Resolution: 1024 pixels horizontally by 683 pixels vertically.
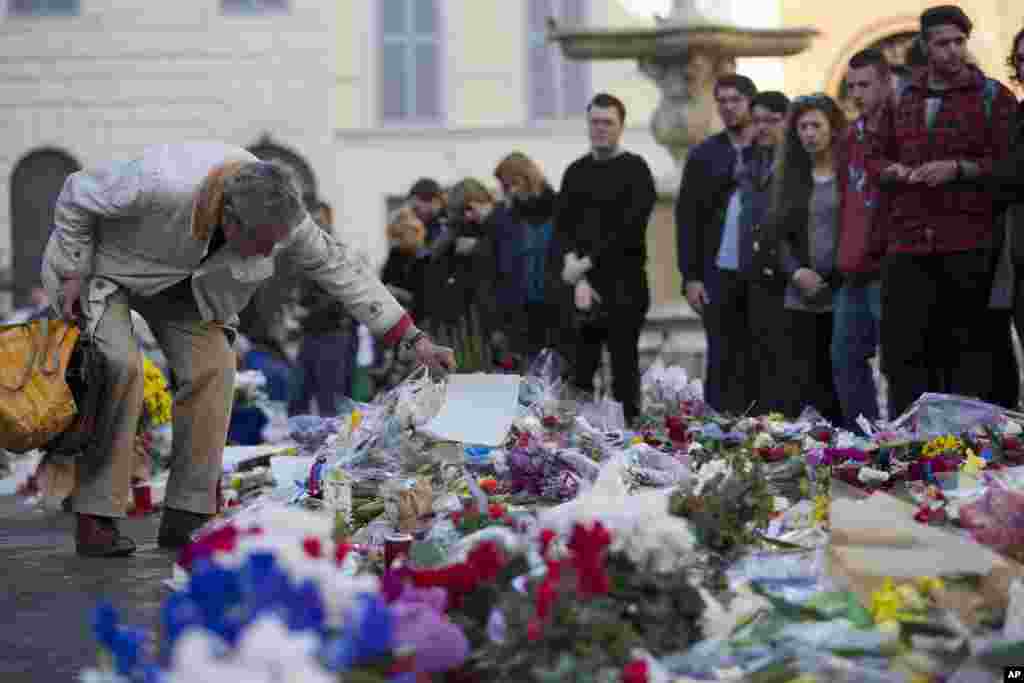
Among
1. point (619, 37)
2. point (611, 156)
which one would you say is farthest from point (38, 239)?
point (611, 156)

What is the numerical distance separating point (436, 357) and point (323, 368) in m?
6.80

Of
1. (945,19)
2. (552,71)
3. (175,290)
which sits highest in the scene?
(552,71)

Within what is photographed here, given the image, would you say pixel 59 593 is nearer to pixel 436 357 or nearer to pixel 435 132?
pixel 436 357

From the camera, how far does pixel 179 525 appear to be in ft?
24.0

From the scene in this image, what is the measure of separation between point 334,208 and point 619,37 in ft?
50.1

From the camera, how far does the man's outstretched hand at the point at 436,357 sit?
671 centimetres

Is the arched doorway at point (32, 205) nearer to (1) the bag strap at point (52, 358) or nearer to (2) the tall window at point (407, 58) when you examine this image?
(2) the tall window at point (407, 58)

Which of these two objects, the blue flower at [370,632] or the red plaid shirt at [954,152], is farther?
the red plaid shirt at [954,152]

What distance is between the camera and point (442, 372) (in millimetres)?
6785

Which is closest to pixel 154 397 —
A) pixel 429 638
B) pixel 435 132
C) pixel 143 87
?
pixel 429 638

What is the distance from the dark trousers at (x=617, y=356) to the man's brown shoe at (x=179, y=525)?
311 cm

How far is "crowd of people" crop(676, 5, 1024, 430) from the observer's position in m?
7.87

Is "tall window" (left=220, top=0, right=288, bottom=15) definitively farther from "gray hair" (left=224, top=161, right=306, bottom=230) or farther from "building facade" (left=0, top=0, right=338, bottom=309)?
"gray hair" (left=224, top=161, right=306, bottom=230)

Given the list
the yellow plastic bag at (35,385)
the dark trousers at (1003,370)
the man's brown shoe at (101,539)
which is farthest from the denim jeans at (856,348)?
the yellow plastic bag at (35,385)
